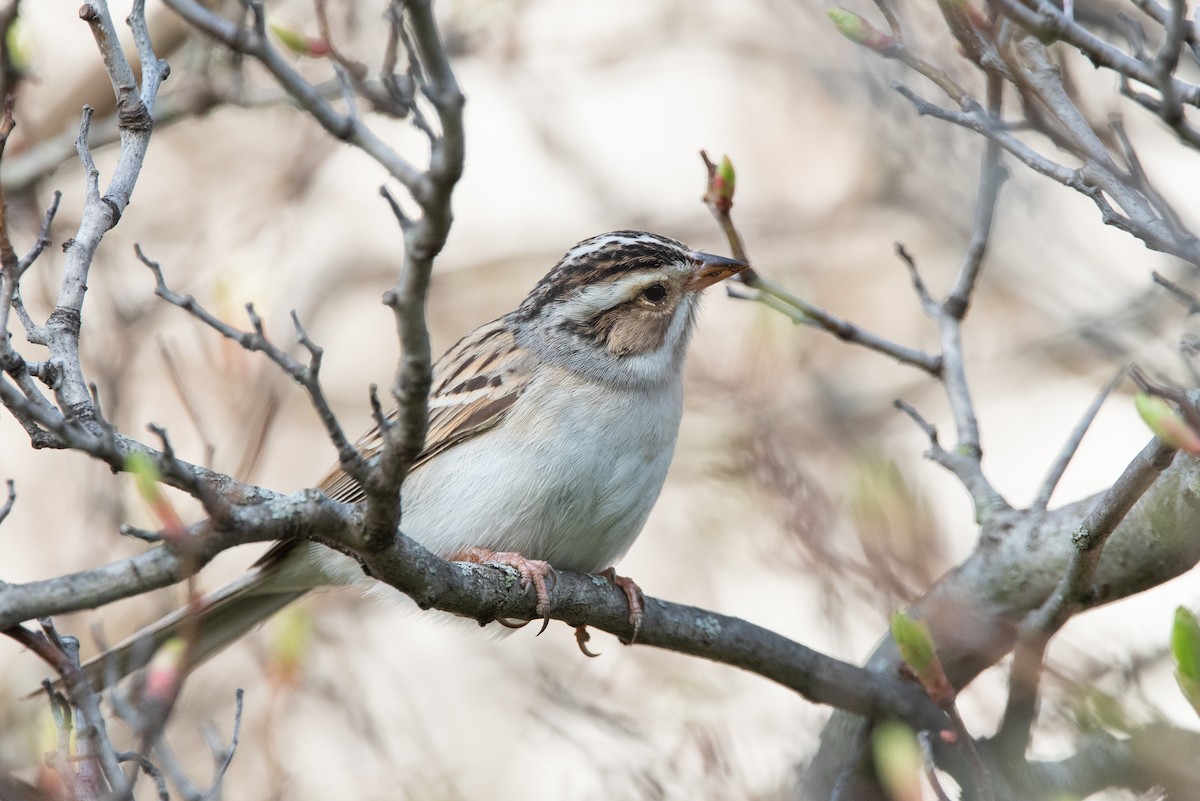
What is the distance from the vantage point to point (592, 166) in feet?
35.4

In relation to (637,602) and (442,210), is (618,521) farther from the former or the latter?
(442,210)

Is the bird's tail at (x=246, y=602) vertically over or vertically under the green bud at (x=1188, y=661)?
over

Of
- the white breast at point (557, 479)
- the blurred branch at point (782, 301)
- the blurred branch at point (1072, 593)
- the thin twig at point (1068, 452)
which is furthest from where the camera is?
the white breast at point (557, 479)

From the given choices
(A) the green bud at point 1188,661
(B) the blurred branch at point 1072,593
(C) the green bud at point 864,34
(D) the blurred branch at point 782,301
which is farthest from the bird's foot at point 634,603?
(A) the green bud at point 1188,661

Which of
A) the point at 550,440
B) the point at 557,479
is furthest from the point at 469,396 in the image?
the point at 557,479

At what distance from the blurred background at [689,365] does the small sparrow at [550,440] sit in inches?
19.9

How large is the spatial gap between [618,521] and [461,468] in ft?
2.43

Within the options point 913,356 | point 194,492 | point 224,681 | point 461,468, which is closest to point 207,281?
point 224,681

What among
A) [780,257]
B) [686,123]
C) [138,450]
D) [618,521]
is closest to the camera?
[138,450]

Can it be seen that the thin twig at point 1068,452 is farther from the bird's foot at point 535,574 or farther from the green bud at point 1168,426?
the bird's foot at point 535,574

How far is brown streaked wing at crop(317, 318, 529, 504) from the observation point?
19.1 ft

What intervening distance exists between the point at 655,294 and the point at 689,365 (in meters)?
2.30

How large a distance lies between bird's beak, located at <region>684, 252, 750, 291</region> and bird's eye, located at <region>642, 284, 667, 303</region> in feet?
0.36

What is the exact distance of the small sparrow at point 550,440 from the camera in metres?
5.37
